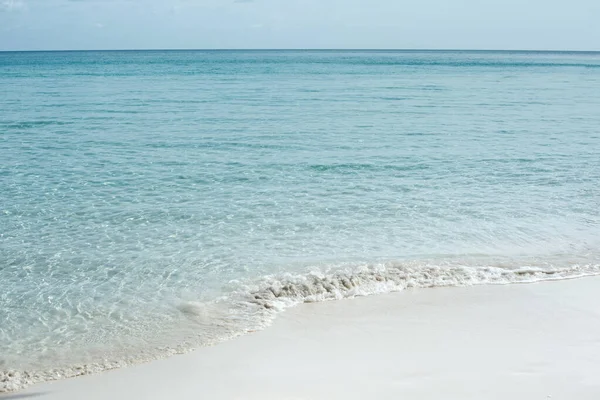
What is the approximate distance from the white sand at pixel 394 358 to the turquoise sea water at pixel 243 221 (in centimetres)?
41

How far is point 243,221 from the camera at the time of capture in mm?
11023

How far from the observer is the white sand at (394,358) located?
580 cm

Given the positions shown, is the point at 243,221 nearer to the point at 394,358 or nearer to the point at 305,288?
the point at 305,288

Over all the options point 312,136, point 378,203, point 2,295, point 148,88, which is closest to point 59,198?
point 2,295

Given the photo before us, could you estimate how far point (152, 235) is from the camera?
10.2m

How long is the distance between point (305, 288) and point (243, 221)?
3013mm

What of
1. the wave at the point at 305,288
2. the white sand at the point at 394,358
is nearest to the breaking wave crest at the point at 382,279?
the wave at the point at 305,288

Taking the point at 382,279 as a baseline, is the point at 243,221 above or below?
above

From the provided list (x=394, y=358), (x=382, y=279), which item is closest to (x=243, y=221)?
(x=382, y=279)

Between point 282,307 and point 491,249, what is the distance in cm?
388

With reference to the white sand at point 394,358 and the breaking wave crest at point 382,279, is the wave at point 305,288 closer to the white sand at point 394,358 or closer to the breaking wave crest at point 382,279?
the breaking wave crest at point 382,279

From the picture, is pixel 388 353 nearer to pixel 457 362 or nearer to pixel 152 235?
pixel 457 362

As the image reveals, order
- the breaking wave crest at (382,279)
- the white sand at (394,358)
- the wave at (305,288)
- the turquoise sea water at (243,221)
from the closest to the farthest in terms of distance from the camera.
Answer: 1. the white sand at (394,358)
2. the wave at (305,288)
3. the turquoise sea water at (243,221)
4. the breaking wave crest at (382,279)

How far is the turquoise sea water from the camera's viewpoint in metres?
7.53
